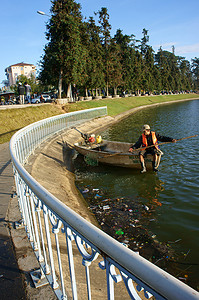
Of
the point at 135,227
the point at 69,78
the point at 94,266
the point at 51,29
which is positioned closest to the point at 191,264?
the point at 135,227

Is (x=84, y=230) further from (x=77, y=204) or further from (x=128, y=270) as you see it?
(x=77, y=204)

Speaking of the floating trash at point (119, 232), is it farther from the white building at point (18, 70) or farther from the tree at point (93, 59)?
the white building at point (18, 70)

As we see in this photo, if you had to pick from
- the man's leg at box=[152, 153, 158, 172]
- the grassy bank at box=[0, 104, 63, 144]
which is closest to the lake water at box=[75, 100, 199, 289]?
the man's leg at box=[152, 153, 158, 172]

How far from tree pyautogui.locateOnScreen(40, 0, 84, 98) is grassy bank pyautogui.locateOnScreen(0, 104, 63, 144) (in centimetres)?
857

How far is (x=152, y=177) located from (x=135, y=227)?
504 centimetres

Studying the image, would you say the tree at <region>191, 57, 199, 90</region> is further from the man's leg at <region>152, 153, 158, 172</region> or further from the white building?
the man's leg at <region>152, 153, 158, 172</region>

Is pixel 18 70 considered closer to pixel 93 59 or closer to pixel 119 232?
pixel 93 59

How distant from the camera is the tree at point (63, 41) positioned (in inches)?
1225

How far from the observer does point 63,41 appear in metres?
31.8

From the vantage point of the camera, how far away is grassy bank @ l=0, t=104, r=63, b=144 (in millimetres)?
17641

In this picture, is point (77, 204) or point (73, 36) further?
point (73, 36)

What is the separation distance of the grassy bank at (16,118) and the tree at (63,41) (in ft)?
28.1

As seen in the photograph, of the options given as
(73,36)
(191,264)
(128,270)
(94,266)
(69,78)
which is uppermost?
(73,36)

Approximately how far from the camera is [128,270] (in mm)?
1438
